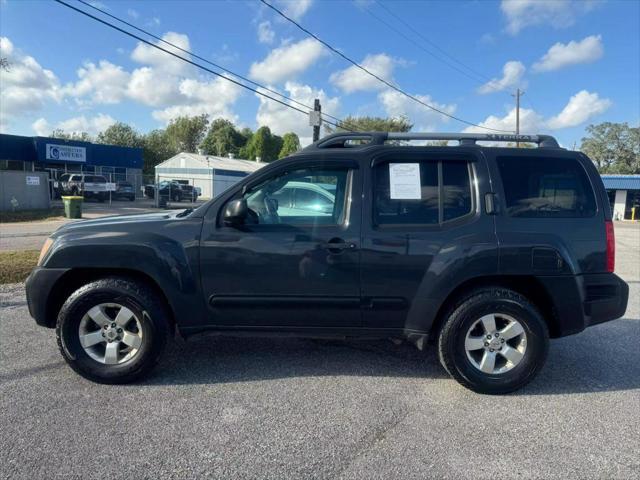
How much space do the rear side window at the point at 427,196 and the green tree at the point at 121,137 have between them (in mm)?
63348

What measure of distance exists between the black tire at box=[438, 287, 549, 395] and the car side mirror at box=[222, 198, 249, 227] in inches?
70.7

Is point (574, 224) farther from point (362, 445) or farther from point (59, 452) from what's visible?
point (59, 452)

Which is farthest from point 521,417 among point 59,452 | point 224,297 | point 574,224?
point 59,452

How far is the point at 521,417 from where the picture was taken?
317cm

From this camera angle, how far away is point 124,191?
31781mm

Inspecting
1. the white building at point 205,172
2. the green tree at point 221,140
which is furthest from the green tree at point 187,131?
the white building at point 205,172

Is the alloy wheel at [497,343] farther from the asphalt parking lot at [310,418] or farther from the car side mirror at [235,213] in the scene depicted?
the car side mirror at [235,213]

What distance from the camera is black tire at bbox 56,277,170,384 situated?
348 centimetres

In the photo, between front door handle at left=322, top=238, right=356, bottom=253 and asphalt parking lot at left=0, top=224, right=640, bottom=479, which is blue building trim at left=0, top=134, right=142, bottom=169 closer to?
asphalt parking lot at left=0, top=224, right=640, bottom=479

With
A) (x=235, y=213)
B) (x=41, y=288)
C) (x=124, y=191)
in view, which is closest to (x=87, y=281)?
(x=41, y=288)

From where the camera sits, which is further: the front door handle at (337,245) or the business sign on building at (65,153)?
the business sign on building at (65,153)

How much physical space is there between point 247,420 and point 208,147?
83.5 m

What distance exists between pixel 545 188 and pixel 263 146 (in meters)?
78.6

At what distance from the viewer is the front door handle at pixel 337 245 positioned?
343cm
